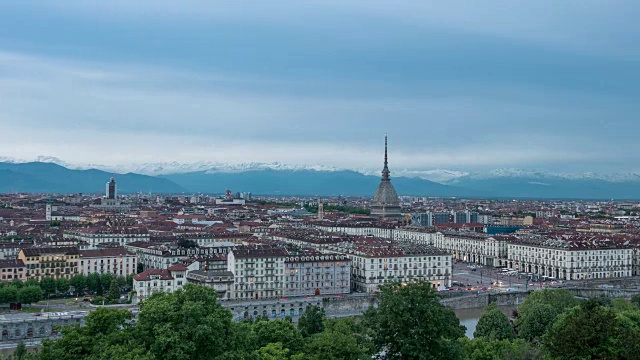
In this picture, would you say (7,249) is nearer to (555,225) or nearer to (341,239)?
(341,239)

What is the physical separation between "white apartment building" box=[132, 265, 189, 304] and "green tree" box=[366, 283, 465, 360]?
31.7m

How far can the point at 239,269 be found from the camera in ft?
204

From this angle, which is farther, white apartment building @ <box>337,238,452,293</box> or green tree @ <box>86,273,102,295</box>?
white apartment building @ <box>337,238,452,293</box>

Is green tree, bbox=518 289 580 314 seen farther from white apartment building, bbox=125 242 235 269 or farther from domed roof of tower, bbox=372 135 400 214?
domed roof of tower, bbox=372 135 400 214

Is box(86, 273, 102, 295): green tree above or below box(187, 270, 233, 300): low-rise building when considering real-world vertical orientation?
below

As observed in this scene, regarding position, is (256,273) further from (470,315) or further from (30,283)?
(30,283)

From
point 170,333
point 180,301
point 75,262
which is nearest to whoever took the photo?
point 170,333

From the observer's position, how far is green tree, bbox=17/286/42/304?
186ft

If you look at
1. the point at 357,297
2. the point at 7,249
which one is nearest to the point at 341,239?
the point at 357,297

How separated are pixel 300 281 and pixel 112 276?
1562cm

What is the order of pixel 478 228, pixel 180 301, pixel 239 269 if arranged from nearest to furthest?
pixel 180 301
pixel 239 269
pixel 478 228

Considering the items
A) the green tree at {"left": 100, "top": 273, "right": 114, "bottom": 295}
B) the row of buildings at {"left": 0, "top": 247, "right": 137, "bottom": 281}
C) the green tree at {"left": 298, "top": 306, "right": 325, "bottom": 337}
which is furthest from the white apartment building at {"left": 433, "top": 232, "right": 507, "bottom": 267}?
the green tree at {"left": 298, "top": 306, "right": 325, "bottom": 337}

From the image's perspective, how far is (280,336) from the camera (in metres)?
34.1

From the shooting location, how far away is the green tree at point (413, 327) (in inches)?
1115
